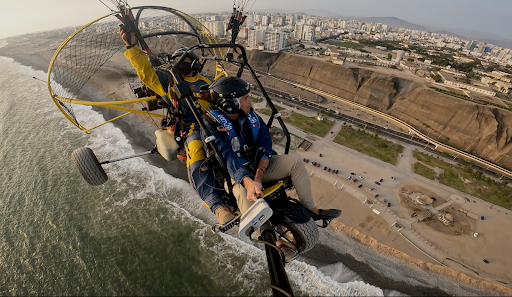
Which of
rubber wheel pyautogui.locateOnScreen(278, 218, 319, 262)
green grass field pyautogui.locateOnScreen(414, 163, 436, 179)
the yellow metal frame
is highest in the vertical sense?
the yellow metal frame

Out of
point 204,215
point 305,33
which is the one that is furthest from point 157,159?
point 305,33

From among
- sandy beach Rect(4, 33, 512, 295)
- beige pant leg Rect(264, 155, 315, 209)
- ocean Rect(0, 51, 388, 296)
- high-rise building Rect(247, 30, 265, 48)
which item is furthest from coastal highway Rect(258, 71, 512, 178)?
beige pant leg Rect(264, 155, 315, 209)

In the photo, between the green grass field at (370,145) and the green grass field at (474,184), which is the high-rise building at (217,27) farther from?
the green grass field at (474,184)

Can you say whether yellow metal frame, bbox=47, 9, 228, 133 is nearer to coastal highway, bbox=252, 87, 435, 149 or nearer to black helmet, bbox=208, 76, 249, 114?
black helmet, bbox=208, 76, 249, 114

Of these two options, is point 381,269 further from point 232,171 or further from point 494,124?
point 494,124

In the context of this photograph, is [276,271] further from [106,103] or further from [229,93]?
[106,103]

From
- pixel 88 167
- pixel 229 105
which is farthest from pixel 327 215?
pixel 88 167
